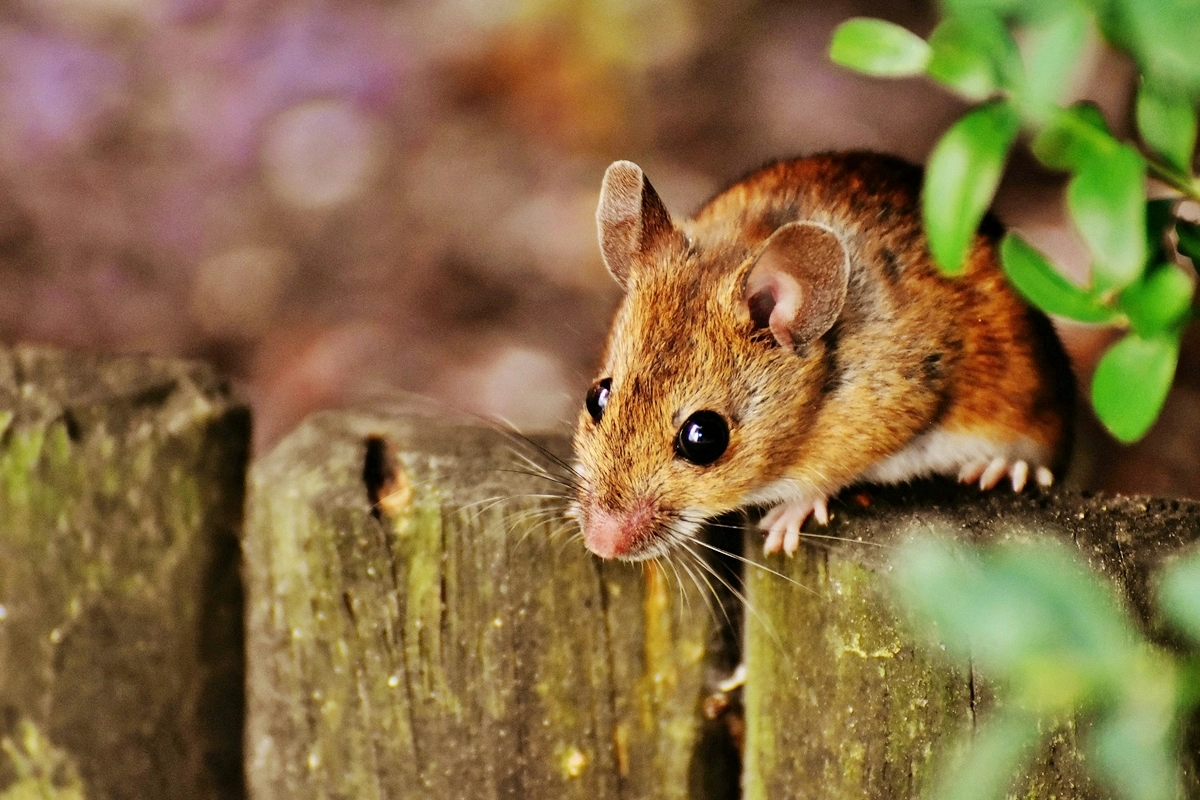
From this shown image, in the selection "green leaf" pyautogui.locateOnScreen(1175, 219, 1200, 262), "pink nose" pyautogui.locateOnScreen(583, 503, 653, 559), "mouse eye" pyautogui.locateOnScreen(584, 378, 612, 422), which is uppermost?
"green leaf" pyautogui.locateOnScreen(1175, 219, 1200, 262)

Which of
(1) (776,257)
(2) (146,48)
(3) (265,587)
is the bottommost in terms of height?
(3) (265,587)

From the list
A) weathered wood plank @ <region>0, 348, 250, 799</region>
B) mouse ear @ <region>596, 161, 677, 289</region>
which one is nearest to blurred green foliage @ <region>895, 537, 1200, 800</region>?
mouse ear @ <region>596, 161, 677, 289</region>

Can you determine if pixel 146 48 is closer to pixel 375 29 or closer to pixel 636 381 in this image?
pixel 375 29

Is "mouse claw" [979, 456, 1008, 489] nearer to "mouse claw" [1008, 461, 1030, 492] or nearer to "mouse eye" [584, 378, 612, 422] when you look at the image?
"mouse claw" [1008, 461, 1030, 492]

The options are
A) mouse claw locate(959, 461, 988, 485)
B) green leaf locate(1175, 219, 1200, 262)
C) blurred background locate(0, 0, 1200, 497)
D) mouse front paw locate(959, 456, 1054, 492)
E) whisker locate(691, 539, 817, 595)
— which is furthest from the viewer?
blurred background locate(0, 0, 1200, 497)

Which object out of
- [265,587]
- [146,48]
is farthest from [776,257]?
[146,48]

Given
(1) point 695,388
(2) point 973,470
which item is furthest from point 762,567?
(2) point 973,470

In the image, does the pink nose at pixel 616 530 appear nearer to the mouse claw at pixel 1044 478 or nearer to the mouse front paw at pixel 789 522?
the mouse front paw at pixel 789 522
